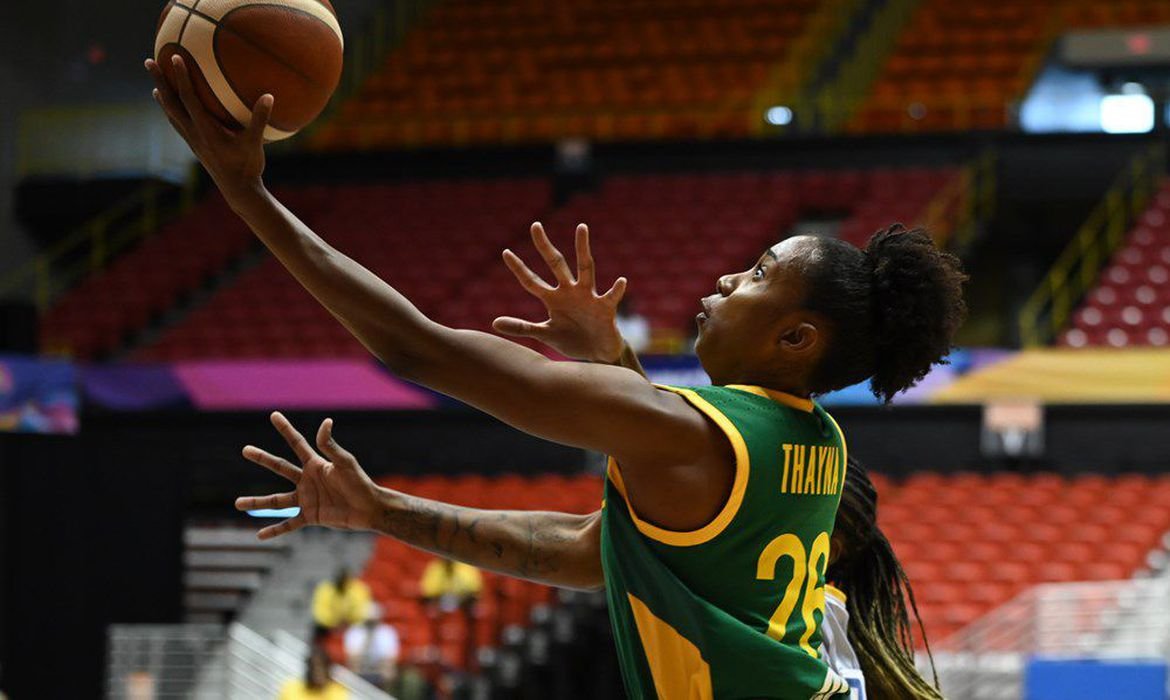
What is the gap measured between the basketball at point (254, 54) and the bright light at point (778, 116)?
14.8 m

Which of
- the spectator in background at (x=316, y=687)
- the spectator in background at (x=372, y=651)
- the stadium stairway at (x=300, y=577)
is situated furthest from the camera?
the stadium stairway at (x=300, y=577)

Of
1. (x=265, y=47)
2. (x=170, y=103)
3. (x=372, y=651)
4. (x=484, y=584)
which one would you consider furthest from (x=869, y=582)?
(x=484, y=584)

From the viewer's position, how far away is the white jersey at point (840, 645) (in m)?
2.77

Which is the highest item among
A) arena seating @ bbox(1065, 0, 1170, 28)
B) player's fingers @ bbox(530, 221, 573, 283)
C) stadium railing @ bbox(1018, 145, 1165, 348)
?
arena seating @ bbox(1065, 0, 1170, 28)

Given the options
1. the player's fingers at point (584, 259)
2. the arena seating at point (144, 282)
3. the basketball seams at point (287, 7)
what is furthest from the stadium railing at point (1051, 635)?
the arena seating at point (144, 282)

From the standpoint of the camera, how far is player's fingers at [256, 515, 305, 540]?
2492 mm

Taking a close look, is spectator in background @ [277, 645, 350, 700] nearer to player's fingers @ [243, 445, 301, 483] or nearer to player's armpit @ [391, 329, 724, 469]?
player's fingers @ [243, 445, 301, 483]

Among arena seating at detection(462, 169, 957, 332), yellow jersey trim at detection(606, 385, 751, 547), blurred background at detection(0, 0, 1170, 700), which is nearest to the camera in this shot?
yellow jersey trim at detection(606, 385, 751, 547)

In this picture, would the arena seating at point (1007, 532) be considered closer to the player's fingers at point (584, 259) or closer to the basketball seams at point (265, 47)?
the player's fingers at point (584, 259)

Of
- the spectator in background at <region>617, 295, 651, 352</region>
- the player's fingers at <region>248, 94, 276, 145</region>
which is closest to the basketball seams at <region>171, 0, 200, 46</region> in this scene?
the player's fingers at <region>248, 94, 276, 145</region>

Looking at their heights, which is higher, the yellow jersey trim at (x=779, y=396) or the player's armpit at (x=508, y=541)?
the yellow jersey trim at (x=779, y=396)

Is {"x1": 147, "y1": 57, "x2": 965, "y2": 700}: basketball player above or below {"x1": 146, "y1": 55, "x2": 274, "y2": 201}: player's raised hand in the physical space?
below

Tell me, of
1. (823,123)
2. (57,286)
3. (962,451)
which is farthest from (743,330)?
(57,286)

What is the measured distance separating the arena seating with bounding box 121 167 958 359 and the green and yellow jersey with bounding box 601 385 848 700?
1173 centimetres
